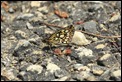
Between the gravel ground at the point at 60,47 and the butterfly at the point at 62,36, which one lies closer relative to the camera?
the gravel ground at the point at 60,47

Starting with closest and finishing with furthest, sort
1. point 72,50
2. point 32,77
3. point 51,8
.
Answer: point 32,77 → point 72,50 → point 51,8

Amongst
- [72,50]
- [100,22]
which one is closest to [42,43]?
[72,50]

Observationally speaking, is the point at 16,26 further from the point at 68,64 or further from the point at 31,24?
the point at 68,64

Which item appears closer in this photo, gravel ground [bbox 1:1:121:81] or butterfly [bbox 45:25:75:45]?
gravel ground [bbox 1:1:121:81]

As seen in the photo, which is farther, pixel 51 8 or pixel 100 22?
pixel 51 8
